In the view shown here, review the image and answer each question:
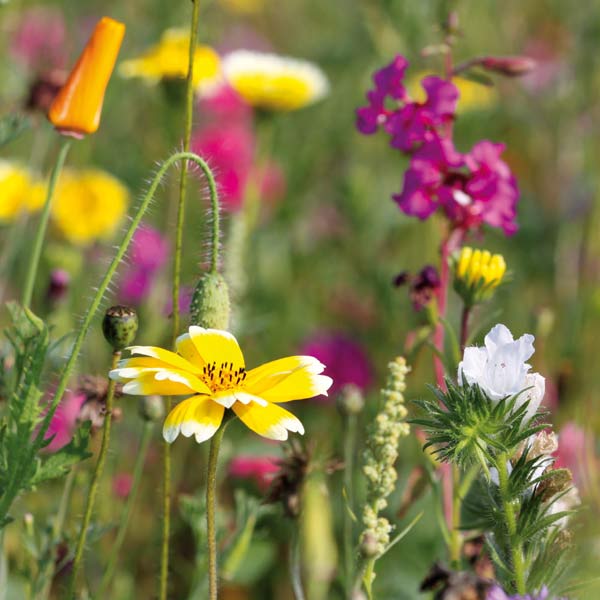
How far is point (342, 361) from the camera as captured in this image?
213 centimetres

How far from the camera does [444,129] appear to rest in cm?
→ 137

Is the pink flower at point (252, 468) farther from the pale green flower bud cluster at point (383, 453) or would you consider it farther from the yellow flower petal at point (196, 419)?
the yellow flower petal at point (196, 419)

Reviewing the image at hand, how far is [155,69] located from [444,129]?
2.83 feet

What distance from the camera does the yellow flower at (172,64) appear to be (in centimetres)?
204

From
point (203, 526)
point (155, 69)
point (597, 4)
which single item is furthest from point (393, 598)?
point (597, 4)

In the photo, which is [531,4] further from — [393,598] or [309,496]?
[309,496]

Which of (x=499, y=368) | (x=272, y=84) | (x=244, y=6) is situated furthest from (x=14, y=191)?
(x=244, y=6)

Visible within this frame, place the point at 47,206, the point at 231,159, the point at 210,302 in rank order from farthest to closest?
1. the point at 231,159
2. the point at 47,206
3. the point at 210,302

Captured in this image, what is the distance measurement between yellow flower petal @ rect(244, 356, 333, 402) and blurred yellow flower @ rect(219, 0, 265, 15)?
326 centimetres

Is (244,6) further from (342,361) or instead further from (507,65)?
(507,65)

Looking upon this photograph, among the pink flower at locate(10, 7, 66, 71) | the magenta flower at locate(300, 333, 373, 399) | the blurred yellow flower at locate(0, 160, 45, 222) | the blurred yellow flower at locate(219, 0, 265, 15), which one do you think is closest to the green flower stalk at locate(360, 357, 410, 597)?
the magenta flower at locate(300, 333, 373, 399)

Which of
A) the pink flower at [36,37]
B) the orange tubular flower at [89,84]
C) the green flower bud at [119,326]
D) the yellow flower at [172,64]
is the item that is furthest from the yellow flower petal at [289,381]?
the pink flower at [36,37]

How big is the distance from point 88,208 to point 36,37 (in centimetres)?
139

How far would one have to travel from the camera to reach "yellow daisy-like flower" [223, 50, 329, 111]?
2242 mm
